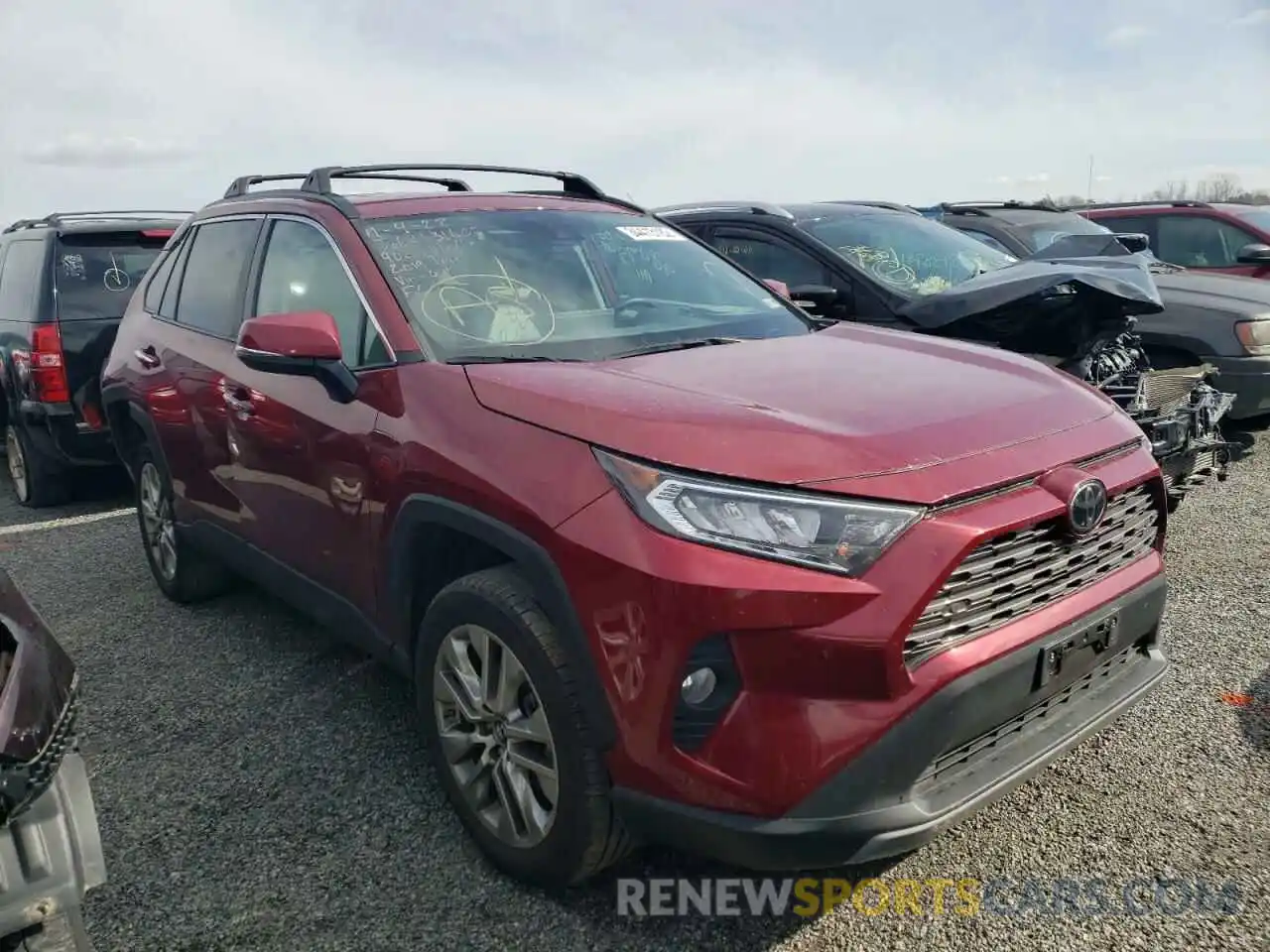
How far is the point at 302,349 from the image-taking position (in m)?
2.76

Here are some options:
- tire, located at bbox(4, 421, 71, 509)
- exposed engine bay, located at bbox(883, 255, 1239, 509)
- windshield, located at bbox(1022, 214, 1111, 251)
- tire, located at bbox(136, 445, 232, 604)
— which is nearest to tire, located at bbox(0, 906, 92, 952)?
tire, located at bbox(136, 445, 232, 604)

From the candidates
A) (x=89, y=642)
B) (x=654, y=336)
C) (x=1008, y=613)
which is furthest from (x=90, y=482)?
(x=1008, y=613)

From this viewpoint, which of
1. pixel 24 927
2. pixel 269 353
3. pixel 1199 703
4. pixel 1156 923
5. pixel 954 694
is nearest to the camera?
pixel 24 927

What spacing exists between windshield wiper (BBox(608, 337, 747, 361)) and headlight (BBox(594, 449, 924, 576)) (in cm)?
86

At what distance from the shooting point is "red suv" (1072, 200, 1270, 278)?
8890 mm

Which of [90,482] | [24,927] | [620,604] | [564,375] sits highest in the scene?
[564,375]

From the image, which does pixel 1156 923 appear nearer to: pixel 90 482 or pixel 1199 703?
pixel 1199 703

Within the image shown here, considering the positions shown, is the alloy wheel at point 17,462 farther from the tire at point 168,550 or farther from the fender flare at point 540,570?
the fender flare at point 540,570

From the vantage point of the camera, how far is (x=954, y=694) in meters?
A: 2.02

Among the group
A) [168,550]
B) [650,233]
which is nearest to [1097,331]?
[650,233]

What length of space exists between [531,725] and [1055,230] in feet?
26.5

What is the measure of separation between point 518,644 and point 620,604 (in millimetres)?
344

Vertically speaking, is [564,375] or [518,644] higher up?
[564,375]

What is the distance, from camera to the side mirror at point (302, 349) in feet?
9.09
